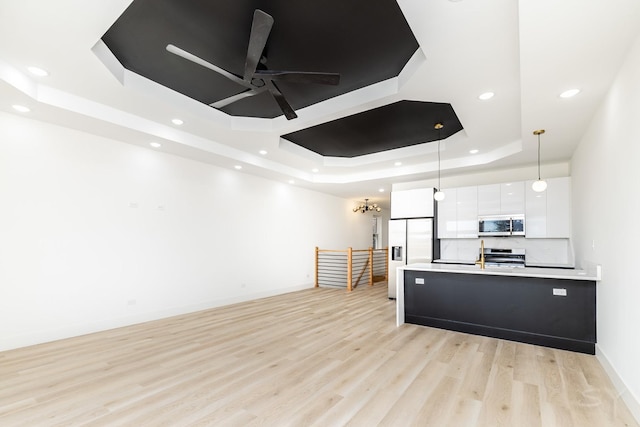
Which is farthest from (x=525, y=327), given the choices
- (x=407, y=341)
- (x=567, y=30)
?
(x=567, y=30)

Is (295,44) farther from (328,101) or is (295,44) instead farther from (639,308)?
(639,308)

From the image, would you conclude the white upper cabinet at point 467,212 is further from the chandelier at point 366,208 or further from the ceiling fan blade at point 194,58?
the ceiling fan blade at point 194,58

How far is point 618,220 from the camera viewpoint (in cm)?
278

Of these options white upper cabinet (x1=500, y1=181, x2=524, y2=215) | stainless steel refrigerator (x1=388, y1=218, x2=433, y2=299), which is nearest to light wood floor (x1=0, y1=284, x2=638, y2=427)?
stainless steel refrigerator (x1=388, y1=218, x2=433, y2=299)

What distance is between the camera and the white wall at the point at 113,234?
3.89m

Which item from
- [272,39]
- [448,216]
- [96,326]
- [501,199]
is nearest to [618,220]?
[501,199]

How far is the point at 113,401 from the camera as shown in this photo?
2.53 meters

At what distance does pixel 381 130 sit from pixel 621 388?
163 inches

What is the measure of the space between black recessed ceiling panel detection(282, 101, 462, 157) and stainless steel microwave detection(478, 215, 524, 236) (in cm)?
196

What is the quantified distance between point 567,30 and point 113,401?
442cm

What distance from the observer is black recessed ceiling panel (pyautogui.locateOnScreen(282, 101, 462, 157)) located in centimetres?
441

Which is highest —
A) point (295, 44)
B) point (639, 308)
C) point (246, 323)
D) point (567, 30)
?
point (295, 44)

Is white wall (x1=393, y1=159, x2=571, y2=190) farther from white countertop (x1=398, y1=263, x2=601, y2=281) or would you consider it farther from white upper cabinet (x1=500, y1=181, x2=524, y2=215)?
white countertop (x1=398, y1=263, x2=601, y2=281)

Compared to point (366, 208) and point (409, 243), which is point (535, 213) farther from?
point (366, 208)
